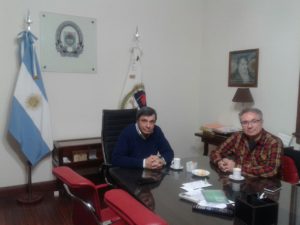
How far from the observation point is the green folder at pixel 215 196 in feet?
4.62

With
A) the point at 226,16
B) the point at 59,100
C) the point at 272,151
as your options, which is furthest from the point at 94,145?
the point at 226,16

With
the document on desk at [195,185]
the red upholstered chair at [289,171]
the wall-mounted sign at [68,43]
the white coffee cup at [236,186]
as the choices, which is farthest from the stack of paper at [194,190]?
the wall-mounted sign at [68,43]

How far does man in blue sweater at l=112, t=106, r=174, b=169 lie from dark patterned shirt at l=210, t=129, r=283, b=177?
0.45 m

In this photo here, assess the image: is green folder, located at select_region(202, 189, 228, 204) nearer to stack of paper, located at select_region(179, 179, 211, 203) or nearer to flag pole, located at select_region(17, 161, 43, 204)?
stack of paper, located at select_region(179, 179, 211, 203)

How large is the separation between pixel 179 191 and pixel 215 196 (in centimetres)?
21

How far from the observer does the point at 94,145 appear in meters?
3.20

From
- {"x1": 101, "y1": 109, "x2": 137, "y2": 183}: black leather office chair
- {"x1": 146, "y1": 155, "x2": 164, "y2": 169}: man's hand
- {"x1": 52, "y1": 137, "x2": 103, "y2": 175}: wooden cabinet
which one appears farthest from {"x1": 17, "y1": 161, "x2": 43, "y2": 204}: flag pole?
{"x1": 146, "y1": 155, "x2": 164, "y2": 169}: man's hand

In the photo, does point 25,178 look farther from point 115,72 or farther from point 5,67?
point 115,72

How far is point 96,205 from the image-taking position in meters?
1.29

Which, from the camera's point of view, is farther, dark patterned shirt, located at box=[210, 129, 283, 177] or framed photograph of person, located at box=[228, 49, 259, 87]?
framed photograph of person, located at box=[228, 49, 259, 87]

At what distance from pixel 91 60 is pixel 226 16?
1.79 metres

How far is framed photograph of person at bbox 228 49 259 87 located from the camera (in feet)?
11.0

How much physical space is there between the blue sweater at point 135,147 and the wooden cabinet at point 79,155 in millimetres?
957

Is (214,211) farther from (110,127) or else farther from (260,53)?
(260,53)
